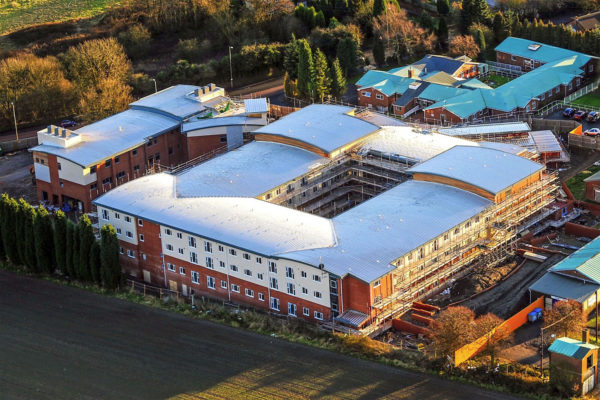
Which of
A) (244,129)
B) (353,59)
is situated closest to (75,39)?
(353,59)

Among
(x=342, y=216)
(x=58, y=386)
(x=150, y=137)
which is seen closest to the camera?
(x=58, y=386)

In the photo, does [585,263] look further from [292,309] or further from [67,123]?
[67,123]

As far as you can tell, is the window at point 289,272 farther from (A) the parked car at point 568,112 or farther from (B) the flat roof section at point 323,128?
(A) the parked car at point 568,112

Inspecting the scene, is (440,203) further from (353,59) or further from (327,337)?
(353,59)

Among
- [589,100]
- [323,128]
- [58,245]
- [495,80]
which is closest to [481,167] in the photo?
[323,128]

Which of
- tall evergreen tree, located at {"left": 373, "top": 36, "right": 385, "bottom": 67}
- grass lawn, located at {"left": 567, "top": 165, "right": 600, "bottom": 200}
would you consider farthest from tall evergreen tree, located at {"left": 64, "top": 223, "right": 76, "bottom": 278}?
tall evergreen tree, located at {"left": 373, "top": 36, "right": 385, "bottom": 67}
